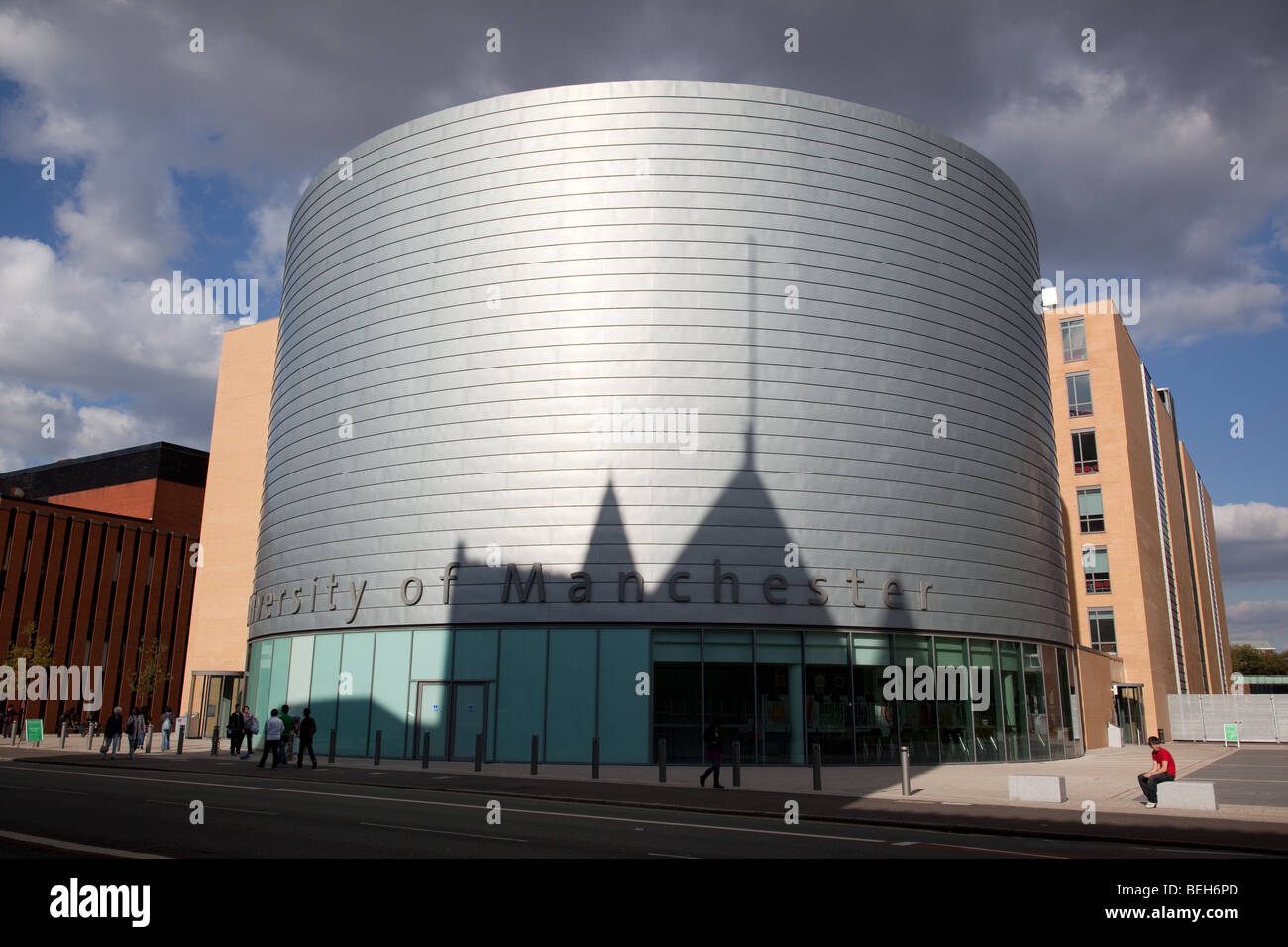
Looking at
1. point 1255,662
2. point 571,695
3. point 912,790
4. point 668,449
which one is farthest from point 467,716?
point 1255,662

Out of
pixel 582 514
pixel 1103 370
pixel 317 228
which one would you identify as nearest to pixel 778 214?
pixel 582 514

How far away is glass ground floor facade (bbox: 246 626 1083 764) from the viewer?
33.4 meters

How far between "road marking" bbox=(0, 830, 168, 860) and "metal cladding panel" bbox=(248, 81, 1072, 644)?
2209 centimetres

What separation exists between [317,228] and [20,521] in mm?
46851

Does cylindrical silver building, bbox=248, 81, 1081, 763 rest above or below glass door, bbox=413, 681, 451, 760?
above

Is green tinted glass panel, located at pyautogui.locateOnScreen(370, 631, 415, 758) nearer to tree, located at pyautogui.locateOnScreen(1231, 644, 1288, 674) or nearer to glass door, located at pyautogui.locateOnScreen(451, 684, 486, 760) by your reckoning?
glass door, located at pyautogui.locateOnScreen(451, 684, 486, 760)

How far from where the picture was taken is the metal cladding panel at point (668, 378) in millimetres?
34562

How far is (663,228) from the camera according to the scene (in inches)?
1432

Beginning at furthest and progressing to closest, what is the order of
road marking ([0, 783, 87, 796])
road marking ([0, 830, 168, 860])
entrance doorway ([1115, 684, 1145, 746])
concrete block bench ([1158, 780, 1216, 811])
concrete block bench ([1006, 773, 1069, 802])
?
entrance doorway ([1115, 684, 1145, 746]) < concrete block bench ([1006, 773, 1069, 802]) < road marking ([0, 783, 87, 796]) < concrete block bench ([1158, 780, 1216, 811]) < road marking ([0, 830, 168, 860])

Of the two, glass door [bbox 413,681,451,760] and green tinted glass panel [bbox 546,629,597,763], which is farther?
glass door [bbox 413,681,451,760]

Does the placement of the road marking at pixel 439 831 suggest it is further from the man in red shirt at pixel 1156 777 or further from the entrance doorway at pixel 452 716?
the entrance doorway at pixel 452 716

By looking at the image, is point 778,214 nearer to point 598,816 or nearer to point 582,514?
point 582,514

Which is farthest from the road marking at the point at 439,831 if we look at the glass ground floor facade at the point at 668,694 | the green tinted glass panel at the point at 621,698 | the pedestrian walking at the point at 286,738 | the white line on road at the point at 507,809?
the glass ground floor facade at the point at 668,694

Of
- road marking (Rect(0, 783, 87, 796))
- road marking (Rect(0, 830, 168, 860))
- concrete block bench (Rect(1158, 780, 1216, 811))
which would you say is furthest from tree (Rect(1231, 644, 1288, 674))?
road marking (Rect(0, 830, 168, 860))
